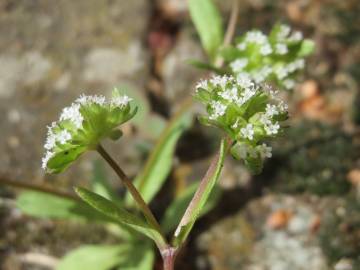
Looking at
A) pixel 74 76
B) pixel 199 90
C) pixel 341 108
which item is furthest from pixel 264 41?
pixel 74 76

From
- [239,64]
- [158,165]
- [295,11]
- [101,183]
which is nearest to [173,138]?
[158,165]

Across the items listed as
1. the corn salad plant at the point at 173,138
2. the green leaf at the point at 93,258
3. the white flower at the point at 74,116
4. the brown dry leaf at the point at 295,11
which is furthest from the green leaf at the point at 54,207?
the brown dry leaf at the point at 295,11

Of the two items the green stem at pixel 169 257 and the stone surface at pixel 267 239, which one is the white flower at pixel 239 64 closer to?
the stone surface at pixel 267 239

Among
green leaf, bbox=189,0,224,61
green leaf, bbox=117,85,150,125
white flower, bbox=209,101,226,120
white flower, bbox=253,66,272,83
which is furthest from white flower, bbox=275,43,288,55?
green leaf, bbox=117,85,150,125

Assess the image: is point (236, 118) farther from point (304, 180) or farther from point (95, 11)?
point (95, 11)

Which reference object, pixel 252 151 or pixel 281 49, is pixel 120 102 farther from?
pixel 281 49
